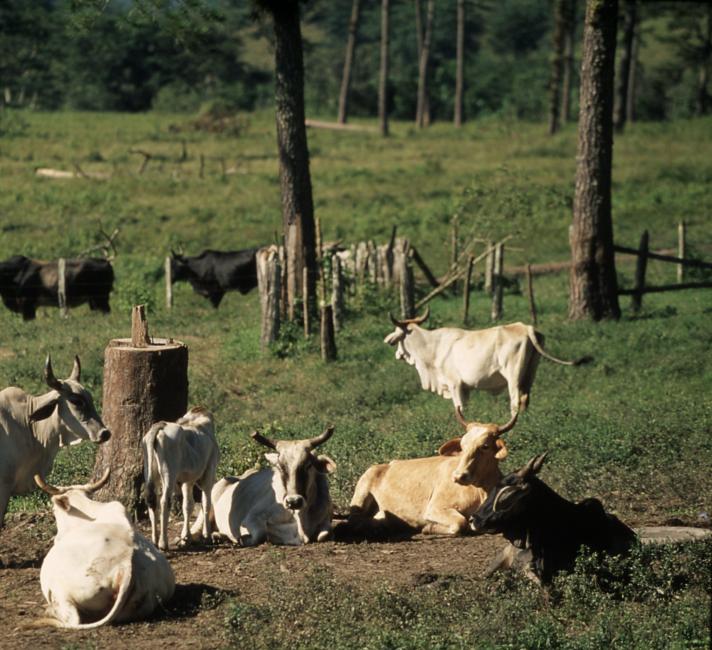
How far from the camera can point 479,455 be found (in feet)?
31.2

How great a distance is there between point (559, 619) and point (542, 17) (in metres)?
83.9

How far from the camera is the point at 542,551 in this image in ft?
26.9

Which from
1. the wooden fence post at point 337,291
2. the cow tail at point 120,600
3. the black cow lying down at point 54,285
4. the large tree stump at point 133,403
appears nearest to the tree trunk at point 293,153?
the wooden fence post at point 337,291

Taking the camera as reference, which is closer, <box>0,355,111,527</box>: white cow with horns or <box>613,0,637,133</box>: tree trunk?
<box>0,355,111,527</box>: white cow with horns

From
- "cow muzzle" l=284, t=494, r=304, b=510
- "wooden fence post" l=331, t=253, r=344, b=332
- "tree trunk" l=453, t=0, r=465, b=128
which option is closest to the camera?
"cow muzzle" l=284, t=494, r=304, b=510

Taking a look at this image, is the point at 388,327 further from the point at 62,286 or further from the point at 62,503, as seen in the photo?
the point at 62,503

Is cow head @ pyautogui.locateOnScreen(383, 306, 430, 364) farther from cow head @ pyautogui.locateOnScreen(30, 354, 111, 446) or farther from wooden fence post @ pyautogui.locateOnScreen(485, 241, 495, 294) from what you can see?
wooden fence post @ pyautogui.locateOnScreen(485, 241, 495, 294)

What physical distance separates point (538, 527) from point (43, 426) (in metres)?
3.75

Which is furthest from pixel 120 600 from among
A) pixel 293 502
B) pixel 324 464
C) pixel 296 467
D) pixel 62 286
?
pixel 62 286

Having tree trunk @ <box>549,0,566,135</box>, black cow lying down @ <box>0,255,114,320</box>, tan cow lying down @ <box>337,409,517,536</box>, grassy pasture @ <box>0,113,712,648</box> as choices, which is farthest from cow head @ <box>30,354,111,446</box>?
tree trunk @ <box>549,0,566,135</box>

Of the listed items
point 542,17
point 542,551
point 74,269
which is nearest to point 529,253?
point 74,269

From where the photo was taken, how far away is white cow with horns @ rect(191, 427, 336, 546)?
364 inches

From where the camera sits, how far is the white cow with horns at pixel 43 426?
9.66 metres

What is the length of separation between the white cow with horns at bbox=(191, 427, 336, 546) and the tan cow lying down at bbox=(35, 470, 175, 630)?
1.42m
